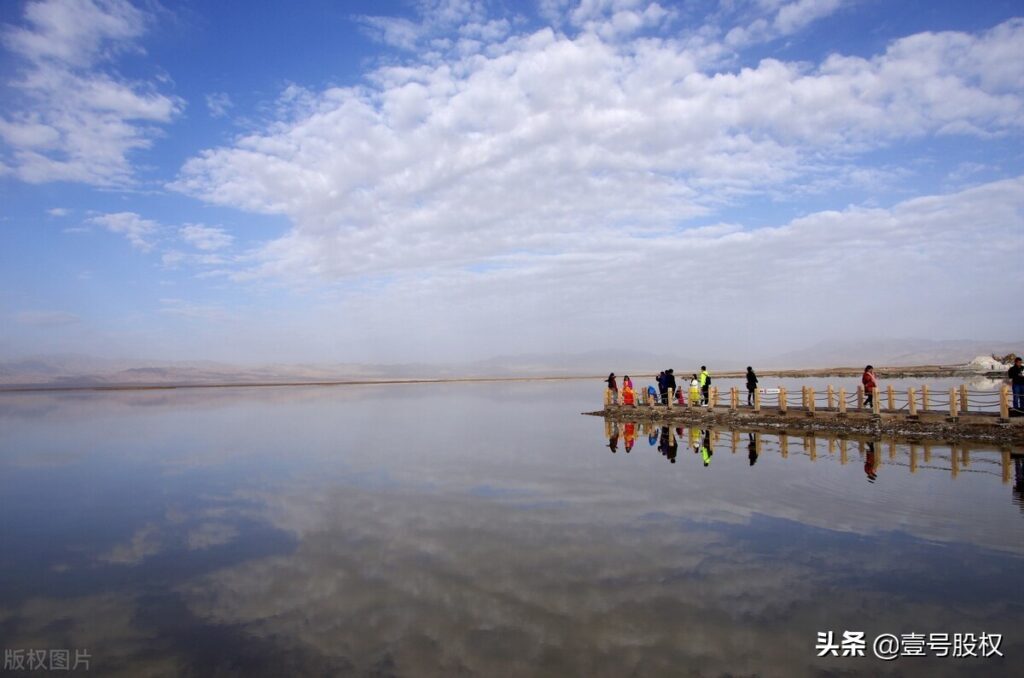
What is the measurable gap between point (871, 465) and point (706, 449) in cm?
612

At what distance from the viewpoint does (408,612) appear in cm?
813

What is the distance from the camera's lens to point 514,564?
9930 millimetres

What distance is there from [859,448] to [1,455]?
119 ft

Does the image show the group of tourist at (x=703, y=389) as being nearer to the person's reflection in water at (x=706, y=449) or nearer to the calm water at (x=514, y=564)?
the person's reflection in water at (x=706, y=449)

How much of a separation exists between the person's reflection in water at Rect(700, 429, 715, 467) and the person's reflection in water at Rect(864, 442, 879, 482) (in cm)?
483

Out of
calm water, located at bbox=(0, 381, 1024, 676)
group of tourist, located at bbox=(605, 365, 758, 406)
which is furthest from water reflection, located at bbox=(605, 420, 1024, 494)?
group of tourist, located at bbox=(605, 365, 758, 406)

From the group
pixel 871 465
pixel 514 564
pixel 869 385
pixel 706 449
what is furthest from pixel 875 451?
pixel 514 564

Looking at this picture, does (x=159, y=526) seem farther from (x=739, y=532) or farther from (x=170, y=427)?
(x=170, y=427)

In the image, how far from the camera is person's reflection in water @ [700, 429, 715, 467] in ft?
68.8

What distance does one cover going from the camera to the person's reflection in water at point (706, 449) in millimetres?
20969

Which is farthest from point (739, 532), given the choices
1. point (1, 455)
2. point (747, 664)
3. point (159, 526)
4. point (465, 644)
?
point (1, 455)

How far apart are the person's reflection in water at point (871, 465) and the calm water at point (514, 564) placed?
0.49 ft

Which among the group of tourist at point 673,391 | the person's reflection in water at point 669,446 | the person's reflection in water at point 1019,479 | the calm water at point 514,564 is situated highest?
the group of tourist at point 673,391

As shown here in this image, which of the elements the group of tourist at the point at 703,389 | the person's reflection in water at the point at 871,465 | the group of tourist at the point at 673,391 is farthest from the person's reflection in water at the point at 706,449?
the group of tourist at the point at 673,391
